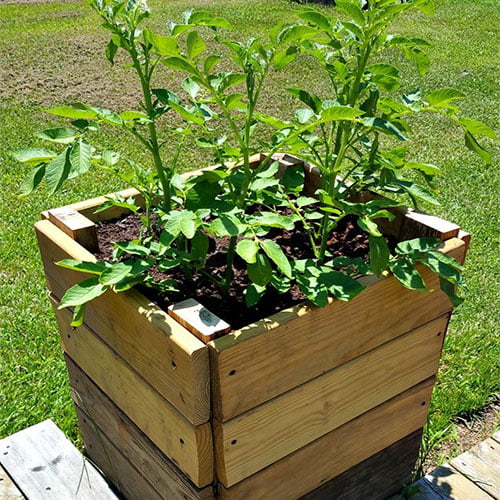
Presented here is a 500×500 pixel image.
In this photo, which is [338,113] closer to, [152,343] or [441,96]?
[441,96]

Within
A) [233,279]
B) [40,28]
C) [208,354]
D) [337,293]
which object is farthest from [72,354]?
[40,28]

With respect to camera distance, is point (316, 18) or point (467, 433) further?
point (467, 433)

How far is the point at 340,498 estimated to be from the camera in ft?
5.96

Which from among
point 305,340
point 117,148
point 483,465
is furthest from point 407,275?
point 117,148

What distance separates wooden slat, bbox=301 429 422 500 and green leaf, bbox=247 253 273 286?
26.3 inches

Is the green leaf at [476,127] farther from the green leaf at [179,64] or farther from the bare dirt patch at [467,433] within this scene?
the bare dirt patch at [467,433]

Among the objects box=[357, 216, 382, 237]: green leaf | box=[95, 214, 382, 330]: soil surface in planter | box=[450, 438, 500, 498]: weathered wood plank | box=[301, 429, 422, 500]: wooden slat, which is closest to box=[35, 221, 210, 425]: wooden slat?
box=[95, 214, 382, 330]: soil surface in planter

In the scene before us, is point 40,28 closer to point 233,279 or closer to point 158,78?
point 158,78

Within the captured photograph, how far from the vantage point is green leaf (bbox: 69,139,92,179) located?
129 cm

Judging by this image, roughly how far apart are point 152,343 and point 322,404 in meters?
0.46

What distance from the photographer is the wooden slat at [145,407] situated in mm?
1392

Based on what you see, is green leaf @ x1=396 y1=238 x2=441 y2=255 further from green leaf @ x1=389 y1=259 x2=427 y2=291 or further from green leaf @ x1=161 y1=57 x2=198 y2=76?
green leaf @ x1=161 y1=57 x2=198 y2=76

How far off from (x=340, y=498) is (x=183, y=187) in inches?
38.2

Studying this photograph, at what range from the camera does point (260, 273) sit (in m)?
1.39
